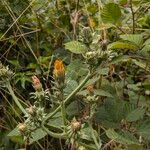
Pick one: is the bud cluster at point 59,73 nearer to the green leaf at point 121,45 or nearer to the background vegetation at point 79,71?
the background vegetation at point 79,71

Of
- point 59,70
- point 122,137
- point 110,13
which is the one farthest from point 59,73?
point 110,13

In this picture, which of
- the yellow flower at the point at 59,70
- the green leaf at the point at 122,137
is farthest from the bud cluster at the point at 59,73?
the green leaf at the point at 122,137

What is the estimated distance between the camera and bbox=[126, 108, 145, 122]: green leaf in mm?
1212

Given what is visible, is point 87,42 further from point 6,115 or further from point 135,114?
point 6,115

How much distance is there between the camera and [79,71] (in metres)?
1.35

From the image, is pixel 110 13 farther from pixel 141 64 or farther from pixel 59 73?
pixel 59 73

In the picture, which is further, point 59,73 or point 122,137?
point 122,137

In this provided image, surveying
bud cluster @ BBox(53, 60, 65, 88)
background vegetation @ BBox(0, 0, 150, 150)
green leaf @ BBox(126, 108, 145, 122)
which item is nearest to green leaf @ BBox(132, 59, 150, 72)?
background vegetation @ BBox(0, 0, 150, 150)

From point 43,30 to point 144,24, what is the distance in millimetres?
504

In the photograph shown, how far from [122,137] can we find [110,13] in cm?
36

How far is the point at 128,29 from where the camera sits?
154 cm

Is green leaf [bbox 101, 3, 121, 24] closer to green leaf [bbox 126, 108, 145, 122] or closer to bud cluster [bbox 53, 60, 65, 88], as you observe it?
green leaf [bbox 126, 108, 145, 122]

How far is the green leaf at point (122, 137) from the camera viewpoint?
1.12 meters

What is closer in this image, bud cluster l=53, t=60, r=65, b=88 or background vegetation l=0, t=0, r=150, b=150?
bud cluster l=53, t=60, r=65, b=88
